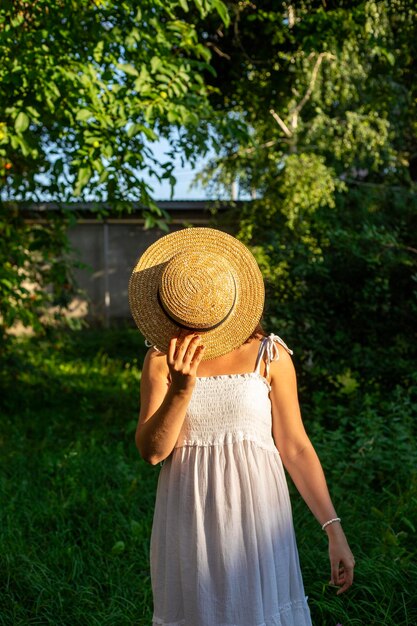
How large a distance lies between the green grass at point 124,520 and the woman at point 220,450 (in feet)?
4.30

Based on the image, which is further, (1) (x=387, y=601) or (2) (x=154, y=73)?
(2) (x=154, y=73)

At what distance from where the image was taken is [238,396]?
2324mm

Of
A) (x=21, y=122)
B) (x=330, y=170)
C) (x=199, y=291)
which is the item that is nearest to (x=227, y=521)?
(x=199, y=291)

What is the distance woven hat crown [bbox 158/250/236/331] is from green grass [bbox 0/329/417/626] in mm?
1847

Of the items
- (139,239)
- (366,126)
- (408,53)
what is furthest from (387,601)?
(139,239)

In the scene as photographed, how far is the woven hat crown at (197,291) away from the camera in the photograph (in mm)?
2154

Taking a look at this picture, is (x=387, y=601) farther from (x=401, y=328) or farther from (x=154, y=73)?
(x=154, y=73)

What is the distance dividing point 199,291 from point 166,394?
11.5 inches

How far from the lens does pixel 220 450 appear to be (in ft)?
7.58

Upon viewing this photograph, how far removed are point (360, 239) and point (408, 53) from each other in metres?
4.05

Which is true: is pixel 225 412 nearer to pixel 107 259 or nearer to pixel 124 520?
pixel 124 520

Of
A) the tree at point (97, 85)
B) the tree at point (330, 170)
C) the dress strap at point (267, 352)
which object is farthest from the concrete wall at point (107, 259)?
the dress strap at point (267, 352)

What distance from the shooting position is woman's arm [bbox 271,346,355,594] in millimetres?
2373

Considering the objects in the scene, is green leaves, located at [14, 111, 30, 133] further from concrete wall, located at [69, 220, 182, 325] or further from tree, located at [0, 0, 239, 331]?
concrete wall, located at [69, 220, 182, 325]
